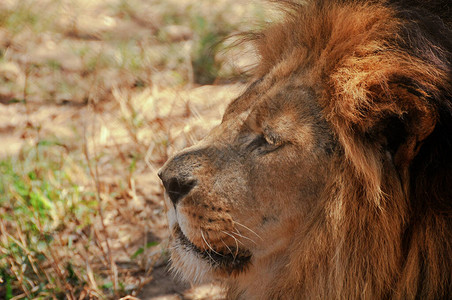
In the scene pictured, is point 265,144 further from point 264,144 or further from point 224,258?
point 224,258

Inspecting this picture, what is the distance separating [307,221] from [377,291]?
327 millimetres

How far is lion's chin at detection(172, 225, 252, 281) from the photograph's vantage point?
211 cm

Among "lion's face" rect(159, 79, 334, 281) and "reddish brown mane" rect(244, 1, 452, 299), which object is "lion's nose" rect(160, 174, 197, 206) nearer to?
"lion's face" rect(159, 79, 334, 281)

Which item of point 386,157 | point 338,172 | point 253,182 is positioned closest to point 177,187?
point 253,182

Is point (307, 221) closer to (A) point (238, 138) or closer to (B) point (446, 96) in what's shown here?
(A) point (238, 138)

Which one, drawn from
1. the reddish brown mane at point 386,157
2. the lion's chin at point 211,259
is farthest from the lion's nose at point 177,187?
the reddish brown mane at point 386,157

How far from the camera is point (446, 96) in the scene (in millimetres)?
1686

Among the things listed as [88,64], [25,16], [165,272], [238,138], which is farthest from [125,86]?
[238,138]

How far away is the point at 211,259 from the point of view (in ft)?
6.93

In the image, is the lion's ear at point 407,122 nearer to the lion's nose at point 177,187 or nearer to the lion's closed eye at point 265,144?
the lion's closed eye at point 265,144

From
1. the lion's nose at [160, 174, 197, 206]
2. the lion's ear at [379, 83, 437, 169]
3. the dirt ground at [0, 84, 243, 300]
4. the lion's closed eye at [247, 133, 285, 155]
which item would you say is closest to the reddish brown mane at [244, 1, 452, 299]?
the lion's ear at [379, 83, 437, 169]

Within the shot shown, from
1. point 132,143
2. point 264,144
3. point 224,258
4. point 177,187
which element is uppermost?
point 264,144

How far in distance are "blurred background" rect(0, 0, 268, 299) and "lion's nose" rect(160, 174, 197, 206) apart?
0.84m

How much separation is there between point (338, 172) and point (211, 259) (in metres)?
0.58
